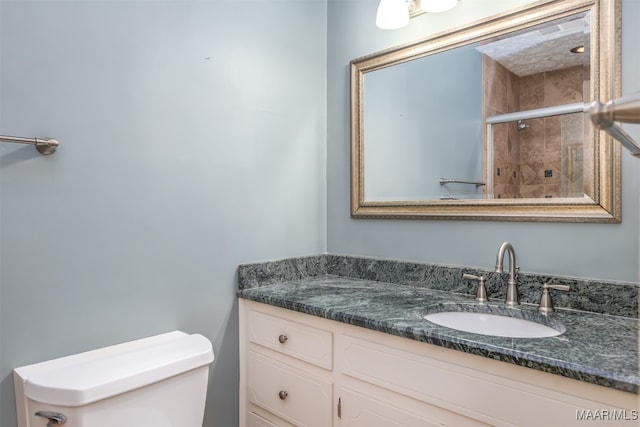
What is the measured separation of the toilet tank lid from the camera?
37.5 inches

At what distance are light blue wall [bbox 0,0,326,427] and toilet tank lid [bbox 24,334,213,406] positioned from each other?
4.2 inches

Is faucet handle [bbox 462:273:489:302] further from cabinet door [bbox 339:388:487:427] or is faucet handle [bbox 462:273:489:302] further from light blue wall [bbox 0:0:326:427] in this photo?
light blue wall [bbox 0:0:326:427]

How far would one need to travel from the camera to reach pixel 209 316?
1.50m

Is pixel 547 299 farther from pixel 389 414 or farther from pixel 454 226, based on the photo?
pixel 389 414

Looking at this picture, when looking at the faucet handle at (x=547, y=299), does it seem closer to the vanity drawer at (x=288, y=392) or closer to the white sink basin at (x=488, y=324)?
the white sink basin at (x=488, y=324)

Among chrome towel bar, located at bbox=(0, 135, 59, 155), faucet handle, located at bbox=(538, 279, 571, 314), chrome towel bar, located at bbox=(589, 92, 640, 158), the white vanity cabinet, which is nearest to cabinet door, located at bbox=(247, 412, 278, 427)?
the white vanity cabinet

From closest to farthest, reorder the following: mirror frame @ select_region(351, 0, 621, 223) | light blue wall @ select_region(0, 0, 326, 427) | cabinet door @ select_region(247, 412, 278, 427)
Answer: light blue wall @ select_region(0, 0, 326, 427) < mirror frame @ select_region(351, 0, 621, 223) < cabinet door @ select_region(247, 412, 278, 427)

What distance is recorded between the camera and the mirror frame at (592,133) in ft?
3.87

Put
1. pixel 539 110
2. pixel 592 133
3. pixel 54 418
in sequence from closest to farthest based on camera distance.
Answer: pixel 54 418
pixel 592 133
pixel 539 110

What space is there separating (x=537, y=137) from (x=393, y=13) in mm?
771

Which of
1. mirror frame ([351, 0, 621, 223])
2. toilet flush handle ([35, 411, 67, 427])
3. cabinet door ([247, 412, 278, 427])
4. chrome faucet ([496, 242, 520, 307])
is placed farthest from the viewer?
cabinet door ([247, 412, 278, 427])

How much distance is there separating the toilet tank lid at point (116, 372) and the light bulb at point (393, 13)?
1451 mm

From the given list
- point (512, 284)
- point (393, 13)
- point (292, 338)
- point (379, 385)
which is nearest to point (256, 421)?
point (292, 338)

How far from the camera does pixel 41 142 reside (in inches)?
42.0
